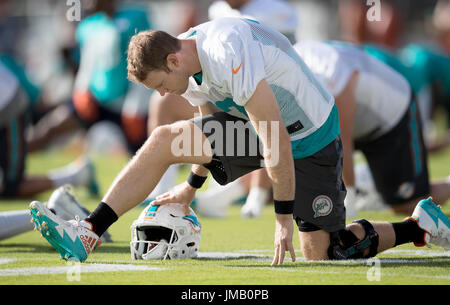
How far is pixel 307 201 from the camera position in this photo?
3906mm

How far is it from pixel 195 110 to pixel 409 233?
245 centimetres

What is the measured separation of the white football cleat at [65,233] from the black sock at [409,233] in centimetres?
156

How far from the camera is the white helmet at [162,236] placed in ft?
12.8

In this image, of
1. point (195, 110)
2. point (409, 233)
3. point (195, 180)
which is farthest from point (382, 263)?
point (195, 110)

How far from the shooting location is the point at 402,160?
18.3ft

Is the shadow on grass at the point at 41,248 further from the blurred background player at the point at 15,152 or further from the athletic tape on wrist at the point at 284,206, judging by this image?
the blurred background player at the point at 15,152

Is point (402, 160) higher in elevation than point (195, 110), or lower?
lower

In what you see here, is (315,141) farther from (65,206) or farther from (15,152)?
(15,152)

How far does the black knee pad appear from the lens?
387 cm

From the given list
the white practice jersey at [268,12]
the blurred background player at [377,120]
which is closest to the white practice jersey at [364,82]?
the blurred background player at [377,120]

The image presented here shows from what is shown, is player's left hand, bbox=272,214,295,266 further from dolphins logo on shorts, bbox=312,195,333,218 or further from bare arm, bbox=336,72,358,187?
bare arm, bbox=336,72,358,187

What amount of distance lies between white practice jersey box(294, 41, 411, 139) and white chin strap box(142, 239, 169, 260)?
1.96 m
